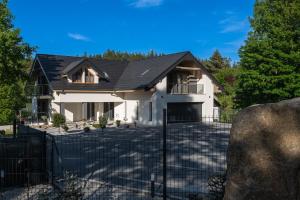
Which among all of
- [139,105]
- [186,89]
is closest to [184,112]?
[186,89]

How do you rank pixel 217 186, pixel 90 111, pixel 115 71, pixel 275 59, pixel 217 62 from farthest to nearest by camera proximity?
pixel 217 62 < pixel 115 71 < pixel 90 111 < pixel 275 59 < pixel 217 186

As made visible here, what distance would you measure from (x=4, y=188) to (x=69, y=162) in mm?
4464

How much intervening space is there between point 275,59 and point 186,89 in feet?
35.5

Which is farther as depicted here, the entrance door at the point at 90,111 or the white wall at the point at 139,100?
the entrance door at the point at 90,111

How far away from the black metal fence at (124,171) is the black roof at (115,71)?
14.9m

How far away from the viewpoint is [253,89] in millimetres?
30859

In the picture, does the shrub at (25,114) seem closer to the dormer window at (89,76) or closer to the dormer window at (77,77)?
the dormer window at (77,77)

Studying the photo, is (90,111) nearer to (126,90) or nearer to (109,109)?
(109,109)

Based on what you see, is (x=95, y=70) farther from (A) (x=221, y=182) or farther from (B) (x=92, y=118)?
(A) (x=221, y=182)

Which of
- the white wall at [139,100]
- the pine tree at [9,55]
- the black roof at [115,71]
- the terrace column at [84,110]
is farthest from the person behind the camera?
the terrace column at [84,110]

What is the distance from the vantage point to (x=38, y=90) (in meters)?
36.3

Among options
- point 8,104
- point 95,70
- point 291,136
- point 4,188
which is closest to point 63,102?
point 95,70

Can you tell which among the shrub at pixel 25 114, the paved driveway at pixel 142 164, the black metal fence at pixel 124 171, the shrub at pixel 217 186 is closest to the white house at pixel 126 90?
the shrub at pixel 25 114

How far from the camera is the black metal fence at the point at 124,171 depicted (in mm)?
8914
